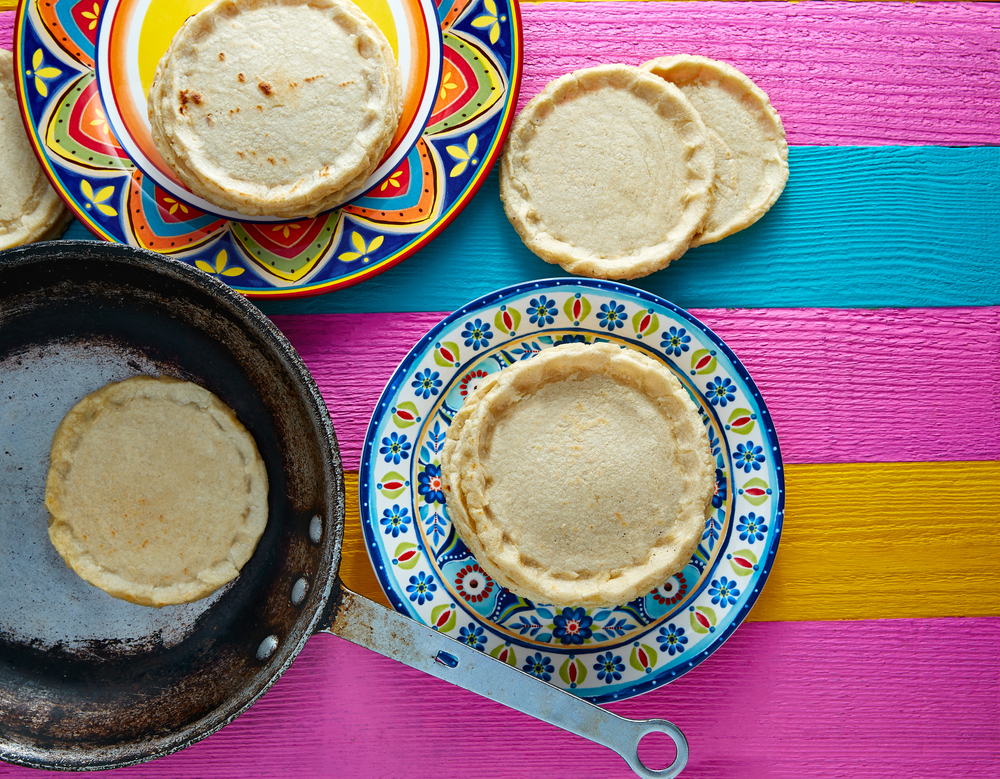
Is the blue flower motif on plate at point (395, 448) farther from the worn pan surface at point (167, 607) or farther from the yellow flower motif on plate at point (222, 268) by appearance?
the yellow flower motif on plate at point (222, 268)

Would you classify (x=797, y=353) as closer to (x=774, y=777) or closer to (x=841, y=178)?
(x=841, y=178)

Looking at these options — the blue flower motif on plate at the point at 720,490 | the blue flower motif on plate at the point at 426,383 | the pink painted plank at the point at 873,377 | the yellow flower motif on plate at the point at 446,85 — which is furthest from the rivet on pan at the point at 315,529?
the yellow flower motif on plate at the point at 446,85

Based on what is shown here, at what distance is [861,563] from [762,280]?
835 mm

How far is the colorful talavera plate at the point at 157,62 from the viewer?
1.64m

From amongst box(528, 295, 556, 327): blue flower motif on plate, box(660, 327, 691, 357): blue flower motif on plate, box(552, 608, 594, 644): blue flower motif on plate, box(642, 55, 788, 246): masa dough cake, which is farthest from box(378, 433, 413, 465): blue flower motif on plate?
box(642, 55, 788, 246): masa dough cake

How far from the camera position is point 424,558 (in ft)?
5.25

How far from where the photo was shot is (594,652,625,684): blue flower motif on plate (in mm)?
1601

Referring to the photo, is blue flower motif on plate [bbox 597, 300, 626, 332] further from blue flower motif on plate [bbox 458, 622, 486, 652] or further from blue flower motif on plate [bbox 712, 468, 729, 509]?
blue flower motif on plate [bbox 458, 622, 486, 652]

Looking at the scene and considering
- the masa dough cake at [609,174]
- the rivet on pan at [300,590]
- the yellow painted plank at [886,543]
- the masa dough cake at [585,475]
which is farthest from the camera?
the yellow painted plank at [886,543]

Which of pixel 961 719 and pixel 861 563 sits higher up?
pixel 861 563

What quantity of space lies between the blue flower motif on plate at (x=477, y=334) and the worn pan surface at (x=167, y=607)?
45 cm

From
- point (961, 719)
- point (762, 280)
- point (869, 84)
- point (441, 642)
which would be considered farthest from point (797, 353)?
point (441, 642)

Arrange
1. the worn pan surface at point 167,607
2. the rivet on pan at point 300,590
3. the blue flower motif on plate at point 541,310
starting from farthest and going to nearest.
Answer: the blue flower motif on plate at point 541,310 → the rivet on pan at point 300,590 → the worn pan surface at point 167,607

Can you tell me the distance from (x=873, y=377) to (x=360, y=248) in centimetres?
145
